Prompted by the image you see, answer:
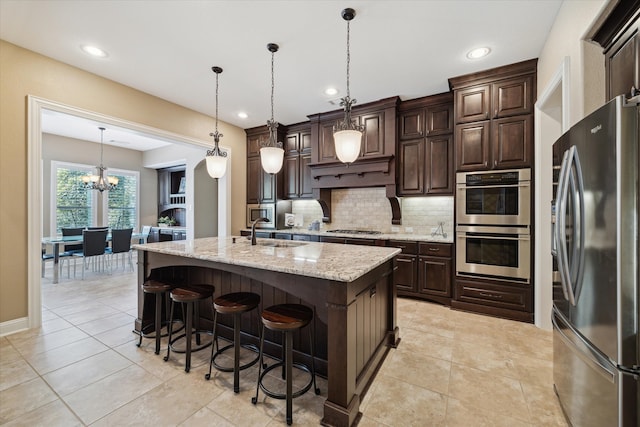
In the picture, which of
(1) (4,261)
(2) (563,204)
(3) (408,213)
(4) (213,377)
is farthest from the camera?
(3) (408,213)

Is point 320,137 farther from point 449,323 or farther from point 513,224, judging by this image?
point 449,323

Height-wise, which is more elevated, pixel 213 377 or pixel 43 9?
pixel 43 9

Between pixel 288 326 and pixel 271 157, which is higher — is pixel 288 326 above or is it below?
below

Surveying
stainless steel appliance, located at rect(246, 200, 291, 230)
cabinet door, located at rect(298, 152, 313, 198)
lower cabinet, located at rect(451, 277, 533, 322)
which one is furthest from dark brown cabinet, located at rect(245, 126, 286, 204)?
lower cabinet, located at rect(451, 277, 533, 322)

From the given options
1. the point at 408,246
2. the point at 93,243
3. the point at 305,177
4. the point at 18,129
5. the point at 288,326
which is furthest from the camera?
the point at 305,177

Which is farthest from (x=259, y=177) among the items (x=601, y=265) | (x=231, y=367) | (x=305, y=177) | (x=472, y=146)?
(x=601, y=265)

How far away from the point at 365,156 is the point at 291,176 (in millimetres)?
1662

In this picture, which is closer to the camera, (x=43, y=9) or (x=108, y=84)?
(x=43, y=9)

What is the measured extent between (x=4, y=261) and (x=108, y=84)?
90.8 inches

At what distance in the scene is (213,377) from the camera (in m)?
2.05

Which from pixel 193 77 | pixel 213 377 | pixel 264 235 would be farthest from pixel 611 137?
pixel 264 235

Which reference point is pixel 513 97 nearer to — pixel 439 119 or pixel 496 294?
pixel 439 119

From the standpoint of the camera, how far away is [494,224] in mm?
3193

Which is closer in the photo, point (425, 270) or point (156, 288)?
point (156, 288)
